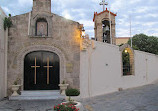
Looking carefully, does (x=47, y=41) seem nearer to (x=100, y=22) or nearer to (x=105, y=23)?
(x=100, y=22)

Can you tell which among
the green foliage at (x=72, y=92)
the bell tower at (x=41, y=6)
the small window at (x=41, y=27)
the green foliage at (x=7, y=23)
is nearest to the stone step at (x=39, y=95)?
the green foliage at (x=72, y=92)

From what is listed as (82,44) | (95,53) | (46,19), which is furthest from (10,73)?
(95,53)

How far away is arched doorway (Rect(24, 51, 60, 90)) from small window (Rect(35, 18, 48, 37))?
4.26ft

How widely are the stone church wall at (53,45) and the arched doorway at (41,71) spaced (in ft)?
1.06

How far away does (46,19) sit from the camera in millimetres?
9320

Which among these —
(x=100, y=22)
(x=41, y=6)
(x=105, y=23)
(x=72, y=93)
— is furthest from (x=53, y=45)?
(x=105, y=23)

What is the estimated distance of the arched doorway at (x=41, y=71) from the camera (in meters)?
9.05

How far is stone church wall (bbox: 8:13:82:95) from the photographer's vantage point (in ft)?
29.1

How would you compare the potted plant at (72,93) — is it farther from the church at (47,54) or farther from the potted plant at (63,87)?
the church at (47,54)

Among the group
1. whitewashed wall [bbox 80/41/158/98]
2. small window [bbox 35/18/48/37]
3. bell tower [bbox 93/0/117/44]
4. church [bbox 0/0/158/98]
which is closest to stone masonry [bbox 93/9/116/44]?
bell tower [bbox 93/0/117/44]

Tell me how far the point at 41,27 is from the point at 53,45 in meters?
1.58

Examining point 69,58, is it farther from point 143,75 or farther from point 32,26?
point 143,75

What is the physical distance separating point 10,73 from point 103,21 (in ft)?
47.3

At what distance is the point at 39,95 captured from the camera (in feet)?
27.4
